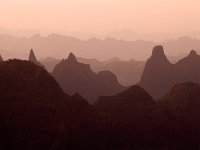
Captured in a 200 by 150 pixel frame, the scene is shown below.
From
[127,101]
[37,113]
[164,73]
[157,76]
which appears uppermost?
[164,73]

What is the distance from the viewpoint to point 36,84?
2485 inches

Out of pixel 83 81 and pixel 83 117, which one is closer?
pixel 83 117

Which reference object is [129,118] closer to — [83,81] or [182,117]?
[182,117]

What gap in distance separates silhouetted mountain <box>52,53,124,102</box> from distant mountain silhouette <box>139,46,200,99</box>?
9.64m

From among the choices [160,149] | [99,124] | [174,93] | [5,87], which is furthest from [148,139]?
[5,87]

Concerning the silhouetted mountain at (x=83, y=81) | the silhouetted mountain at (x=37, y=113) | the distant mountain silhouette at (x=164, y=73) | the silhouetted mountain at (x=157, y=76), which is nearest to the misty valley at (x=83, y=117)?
the silhouetted mountain at (x=37, y=113)

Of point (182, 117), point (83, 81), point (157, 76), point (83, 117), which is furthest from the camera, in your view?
point (157, 76)

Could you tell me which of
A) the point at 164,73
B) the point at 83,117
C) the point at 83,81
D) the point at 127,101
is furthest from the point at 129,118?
the point at 164,73

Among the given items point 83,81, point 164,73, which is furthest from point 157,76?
point 83,81

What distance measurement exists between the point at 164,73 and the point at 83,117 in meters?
73.3

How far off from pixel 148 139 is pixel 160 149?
2.66 m

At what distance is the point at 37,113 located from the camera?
2272 inches

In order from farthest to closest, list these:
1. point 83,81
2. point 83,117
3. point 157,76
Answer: point 157,76
point 83,81
point 83,117

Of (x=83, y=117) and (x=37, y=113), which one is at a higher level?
(x=37, y=113)
